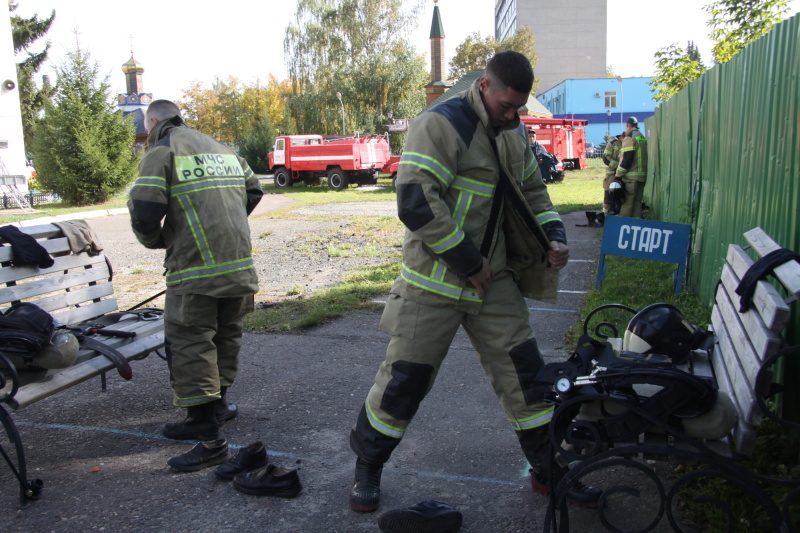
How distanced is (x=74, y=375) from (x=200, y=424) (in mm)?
715

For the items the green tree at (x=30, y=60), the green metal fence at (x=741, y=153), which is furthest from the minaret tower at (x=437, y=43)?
the green metal fence at (x=741, y=153)

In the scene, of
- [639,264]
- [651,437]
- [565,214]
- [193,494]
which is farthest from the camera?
[565,214]

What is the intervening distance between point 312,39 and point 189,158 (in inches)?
1742

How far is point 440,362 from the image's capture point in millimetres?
3041

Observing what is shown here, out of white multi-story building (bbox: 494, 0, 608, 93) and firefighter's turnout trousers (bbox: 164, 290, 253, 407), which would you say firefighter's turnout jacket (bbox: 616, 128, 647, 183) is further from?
white multi-story building (bbox: 494, 0, 608, 93)

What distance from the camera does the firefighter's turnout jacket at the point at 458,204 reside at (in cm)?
282

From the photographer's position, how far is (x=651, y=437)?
267 centimetres

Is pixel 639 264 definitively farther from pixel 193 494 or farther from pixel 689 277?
pixel 193 494

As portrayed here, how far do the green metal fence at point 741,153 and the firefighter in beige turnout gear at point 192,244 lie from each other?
2931mm

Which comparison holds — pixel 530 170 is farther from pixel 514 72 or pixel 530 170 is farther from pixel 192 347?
pixel 192 347

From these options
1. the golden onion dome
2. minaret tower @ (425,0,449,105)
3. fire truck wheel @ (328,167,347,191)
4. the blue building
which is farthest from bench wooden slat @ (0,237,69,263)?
the golden onion dome

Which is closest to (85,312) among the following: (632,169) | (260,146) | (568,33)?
(632,169)

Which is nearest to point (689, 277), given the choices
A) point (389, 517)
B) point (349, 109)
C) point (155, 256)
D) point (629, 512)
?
point (629, 512)

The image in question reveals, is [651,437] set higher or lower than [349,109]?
lower
